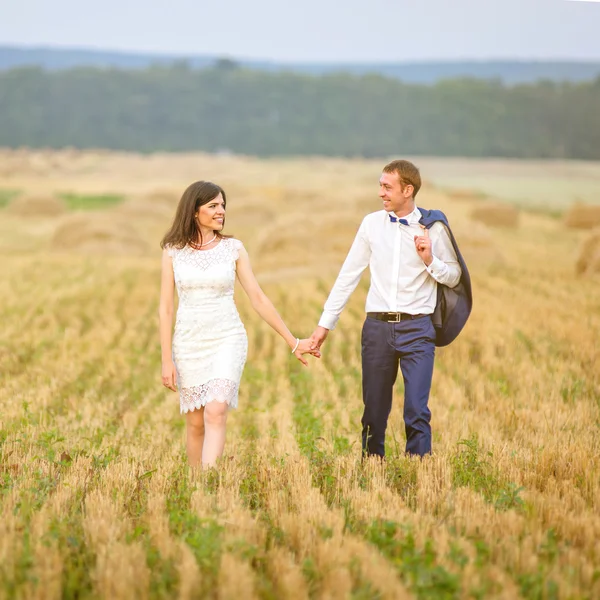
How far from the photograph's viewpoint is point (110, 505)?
14.2ft

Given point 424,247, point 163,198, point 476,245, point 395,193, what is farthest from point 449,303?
point 163,198

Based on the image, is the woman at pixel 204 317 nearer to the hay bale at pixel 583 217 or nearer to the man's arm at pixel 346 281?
A: the man's arm at pixel 346 281

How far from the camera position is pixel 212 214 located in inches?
203

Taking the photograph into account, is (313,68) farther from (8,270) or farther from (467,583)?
(467,583)

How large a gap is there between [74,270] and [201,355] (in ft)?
43.2

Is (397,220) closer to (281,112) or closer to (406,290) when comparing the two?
(406,290)

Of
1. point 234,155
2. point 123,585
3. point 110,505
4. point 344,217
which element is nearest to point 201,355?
point 110,505

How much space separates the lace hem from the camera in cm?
505

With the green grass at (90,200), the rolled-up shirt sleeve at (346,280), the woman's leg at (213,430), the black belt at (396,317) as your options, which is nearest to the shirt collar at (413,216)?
the rolled-up shirt sleeve at (346,280)

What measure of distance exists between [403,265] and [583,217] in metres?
25.3

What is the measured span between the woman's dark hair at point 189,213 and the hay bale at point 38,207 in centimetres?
2987

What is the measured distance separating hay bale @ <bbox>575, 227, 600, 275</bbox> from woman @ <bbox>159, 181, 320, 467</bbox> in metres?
12.1

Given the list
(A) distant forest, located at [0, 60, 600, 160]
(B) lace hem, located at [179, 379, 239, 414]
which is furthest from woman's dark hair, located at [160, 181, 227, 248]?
(A) distant forest, located at [0, 60, 600, 160]

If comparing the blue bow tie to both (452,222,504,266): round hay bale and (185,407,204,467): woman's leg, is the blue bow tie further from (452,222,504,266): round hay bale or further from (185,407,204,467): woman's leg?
(452,222,504,266): round hay bale
